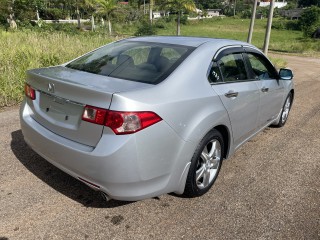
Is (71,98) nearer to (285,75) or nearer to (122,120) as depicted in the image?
(122,120)

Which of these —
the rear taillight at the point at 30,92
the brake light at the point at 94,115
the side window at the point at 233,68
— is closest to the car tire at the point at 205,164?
the side window at the point at 233,68

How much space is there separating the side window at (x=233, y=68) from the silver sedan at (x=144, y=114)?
0.01 metres

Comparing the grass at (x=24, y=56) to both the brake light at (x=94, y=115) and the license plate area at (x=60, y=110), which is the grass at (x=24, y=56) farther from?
the brake light at (x=94, y=115)

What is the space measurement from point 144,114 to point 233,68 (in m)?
1.60

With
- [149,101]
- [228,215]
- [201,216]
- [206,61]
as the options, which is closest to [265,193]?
[228,215]

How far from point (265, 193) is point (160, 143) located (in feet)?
5.20

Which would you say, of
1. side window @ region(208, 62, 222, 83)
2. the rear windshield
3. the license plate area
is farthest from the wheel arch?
the license plate area

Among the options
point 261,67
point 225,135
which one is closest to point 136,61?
point 225,135

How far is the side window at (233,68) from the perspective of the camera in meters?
3.38

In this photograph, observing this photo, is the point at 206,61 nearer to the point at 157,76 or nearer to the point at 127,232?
the point at 157,76

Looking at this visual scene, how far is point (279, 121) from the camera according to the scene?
17.6 feet

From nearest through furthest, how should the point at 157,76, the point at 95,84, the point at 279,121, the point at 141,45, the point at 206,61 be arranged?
the point at 95,84 → the point at 157,76 → the point at 206,61 → the point at 141,45 → the point at 279,121

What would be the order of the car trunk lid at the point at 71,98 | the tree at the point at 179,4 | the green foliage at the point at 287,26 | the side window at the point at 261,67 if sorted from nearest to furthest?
1. the car trunk lid at the point at 71,98
2. the side window at the point at 261,67
3. the tree at the point at 179,4
4. the green foliage at the point at 287,26

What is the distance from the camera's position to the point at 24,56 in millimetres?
7211
